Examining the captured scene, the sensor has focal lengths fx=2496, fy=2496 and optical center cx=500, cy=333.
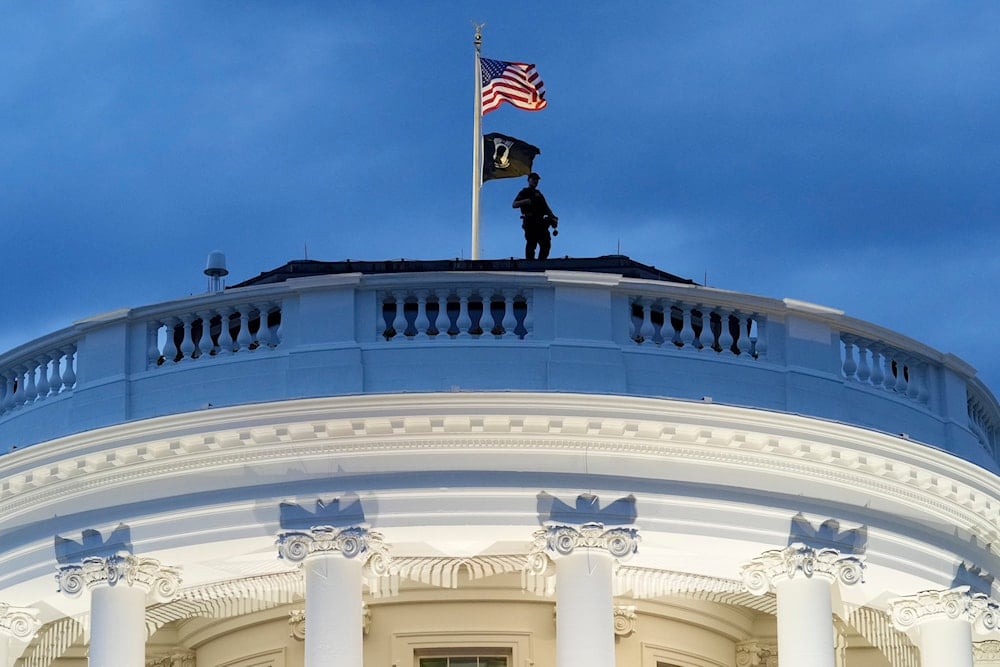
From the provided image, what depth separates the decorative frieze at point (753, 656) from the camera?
35094 mm

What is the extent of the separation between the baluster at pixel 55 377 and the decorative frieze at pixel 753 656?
33.7ft

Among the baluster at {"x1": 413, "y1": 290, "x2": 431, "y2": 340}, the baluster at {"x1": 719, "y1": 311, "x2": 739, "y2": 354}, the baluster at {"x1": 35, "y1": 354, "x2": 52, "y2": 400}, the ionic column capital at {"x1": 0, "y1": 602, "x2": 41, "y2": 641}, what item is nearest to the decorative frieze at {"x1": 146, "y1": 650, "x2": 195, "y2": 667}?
the ionic column capital at {"x1": 0, "y1": 602, "x2": 41, "y2": 641}

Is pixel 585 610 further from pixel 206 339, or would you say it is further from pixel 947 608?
pixel 206 339

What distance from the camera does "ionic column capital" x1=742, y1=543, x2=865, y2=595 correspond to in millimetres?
30438

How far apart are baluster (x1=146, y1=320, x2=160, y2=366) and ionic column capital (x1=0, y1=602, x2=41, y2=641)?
3704mm

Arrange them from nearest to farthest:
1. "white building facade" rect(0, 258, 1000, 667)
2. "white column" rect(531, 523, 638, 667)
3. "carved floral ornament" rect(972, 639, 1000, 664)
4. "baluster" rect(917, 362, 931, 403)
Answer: "white column" rect(531, 523, 638, 667) → "white building facade" rect(0, 258, 1000, 667) → "baluster" rect(917, 362, 931, 403) → "carved floral ornament" rect(972, 639, 1000, 664)

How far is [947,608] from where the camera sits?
32125 millimetres

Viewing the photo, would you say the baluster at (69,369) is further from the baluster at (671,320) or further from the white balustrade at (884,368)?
the white balustrade at (884,368)

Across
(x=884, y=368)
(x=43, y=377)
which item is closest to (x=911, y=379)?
(x=884, y=368)

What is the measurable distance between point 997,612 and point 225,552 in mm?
10140

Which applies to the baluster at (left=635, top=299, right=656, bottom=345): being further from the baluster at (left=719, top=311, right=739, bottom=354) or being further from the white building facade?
the baluster at (left=719, top=311, right=739, bottom=354)

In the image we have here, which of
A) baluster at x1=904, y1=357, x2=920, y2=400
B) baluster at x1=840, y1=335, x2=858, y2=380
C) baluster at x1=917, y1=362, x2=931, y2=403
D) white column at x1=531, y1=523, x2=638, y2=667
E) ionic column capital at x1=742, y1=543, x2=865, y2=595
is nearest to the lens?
white column at x1=531, y1=523, x2=638, y2=667

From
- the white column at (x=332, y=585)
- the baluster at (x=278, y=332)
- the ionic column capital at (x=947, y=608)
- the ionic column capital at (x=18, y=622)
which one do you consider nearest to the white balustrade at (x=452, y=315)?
the baluster at (x=278, y=332)

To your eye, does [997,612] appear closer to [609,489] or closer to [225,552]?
[609,489]
